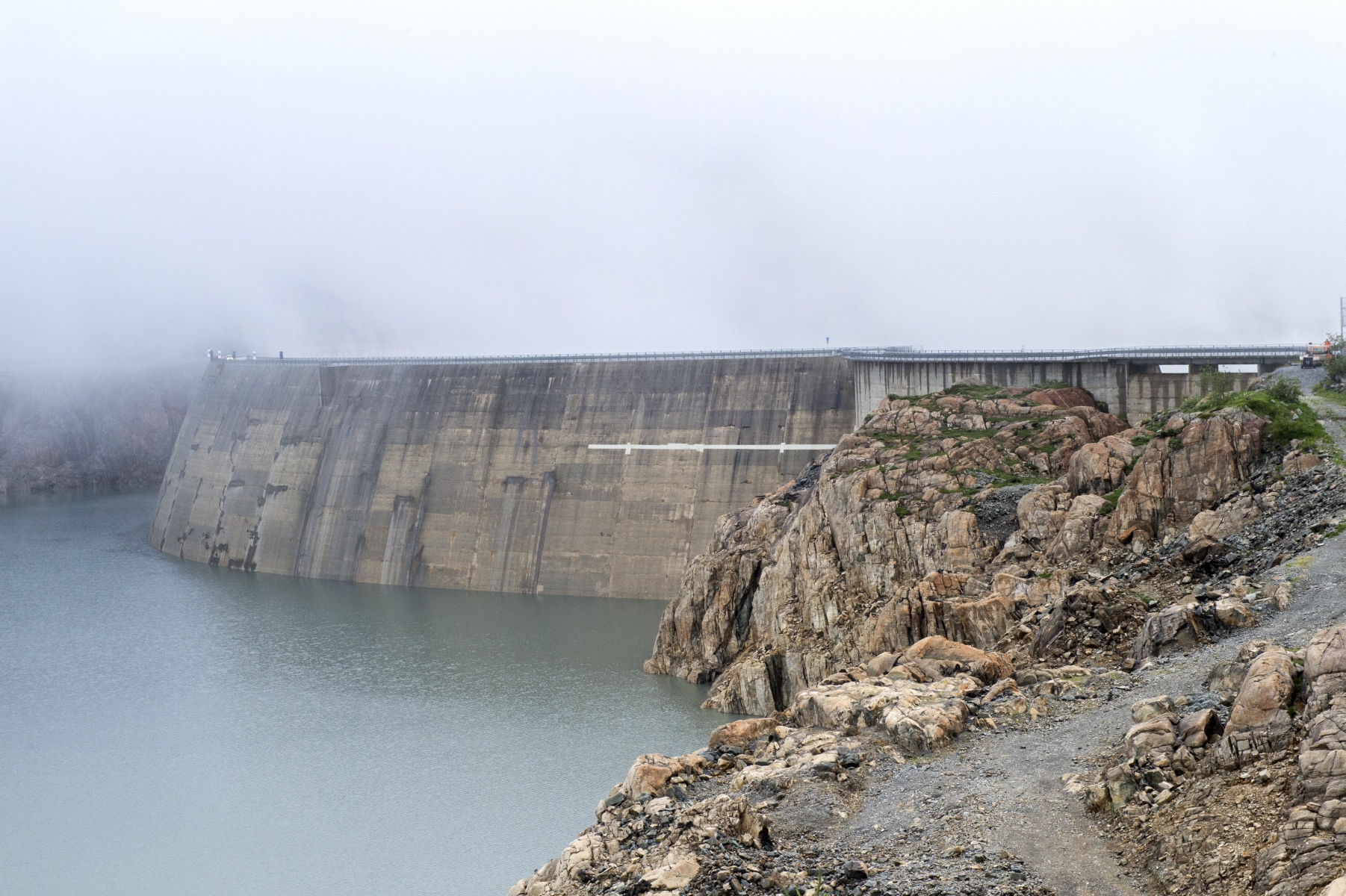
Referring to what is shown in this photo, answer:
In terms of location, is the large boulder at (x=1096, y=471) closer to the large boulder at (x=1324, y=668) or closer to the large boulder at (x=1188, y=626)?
the large boulder at (x=1188, y=626)

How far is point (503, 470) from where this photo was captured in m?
58.6

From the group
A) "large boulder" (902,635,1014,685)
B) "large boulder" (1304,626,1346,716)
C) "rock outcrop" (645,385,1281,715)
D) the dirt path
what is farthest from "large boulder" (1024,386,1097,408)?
"large boulder" (1304,626,1346,716)

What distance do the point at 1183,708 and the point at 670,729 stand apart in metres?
19.8

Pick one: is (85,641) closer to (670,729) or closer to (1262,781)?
(670,729)

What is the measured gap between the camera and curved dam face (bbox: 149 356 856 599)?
178 ft

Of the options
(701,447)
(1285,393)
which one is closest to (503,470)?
(701,447)

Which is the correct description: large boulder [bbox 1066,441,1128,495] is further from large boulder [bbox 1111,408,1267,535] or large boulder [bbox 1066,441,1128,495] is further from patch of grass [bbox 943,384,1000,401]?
patch of grass [bbox 943,384,1000,401]

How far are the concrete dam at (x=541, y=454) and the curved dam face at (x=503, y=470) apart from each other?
93mm

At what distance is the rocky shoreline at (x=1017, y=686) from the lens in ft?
42.7

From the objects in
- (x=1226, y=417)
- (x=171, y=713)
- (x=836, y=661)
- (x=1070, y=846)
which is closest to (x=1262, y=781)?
(x=1070, y=846)

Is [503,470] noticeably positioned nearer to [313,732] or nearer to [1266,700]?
[313,732]

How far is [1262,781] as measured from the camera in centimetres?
1273

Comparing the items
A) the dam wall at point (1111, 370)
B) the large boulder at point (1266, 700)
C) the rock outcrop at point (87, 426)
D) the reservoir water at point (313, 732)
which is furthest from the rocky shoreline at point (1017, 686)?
the rock outcrop at point (87, 426)

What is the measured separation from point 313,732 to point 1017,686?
23.2m
